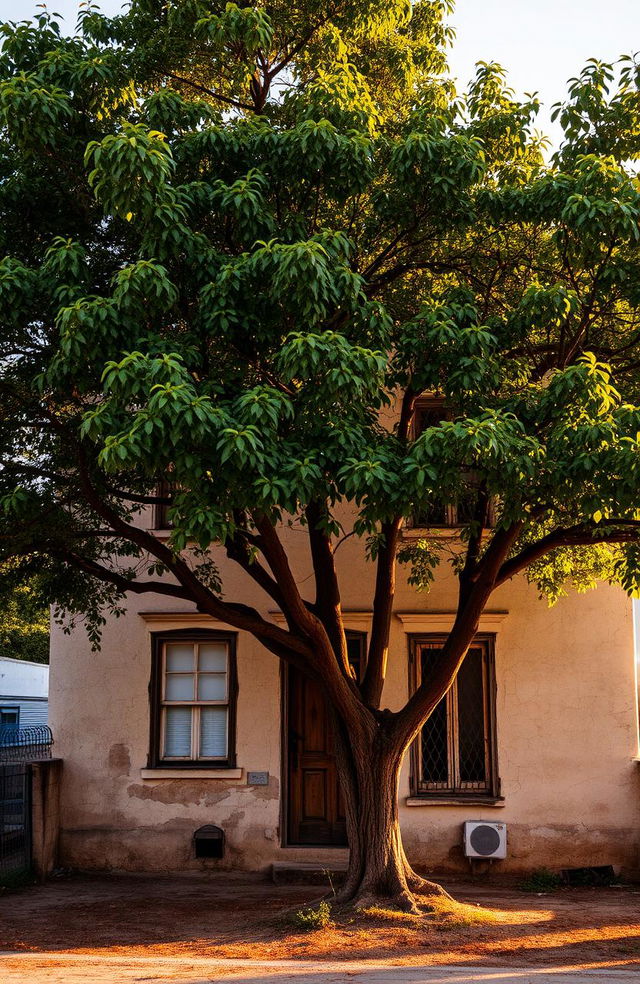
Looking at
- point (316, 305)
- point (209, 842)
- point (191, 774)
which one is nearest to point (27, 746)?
point (191, 774)

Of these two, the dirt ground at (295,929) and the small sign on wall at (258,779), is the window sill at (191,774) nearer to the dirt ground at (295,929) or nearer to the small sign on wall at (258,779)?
the small sign on wall at (258,779)

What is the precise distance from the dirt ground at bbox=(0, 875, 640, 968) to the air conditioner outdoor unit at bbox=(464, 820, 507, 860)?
1.49ft

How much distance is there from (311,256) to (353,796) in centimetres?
539

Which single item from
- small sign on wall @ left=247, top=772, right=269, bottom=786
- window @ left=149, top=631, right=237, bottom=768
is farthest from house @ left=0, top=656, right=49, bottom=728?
small sign on wall @ left=247, top=772, right=269, bottom=786

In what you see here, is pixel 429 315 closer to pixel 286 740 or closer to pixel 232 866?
pixel 286 740

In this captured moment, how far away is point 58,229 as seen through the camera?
9797mm

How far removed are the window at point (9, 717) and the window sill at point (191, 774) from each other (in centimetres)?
877

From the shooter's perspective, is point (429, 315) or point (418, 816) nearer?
point (429, 315)

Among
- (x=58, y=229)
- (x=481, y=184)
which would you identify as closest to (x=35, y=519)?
(x=58, y=229)

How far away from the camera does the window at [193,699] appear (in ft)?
45.2

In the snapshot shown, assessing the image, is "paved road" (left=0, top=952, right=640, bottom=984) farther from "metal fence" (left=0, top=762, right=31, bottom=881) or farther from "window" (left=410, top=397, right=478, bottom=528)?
"window" (left=410, top=397, right=478, bottom=528)

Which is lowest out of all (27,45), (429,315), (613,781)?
(613,781)

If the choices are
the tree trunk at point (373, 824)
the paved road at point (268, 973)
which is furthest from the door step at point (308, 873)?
the paved road at point (268, 973)

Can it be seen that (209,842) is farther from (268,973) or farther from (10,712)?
(10,712)
